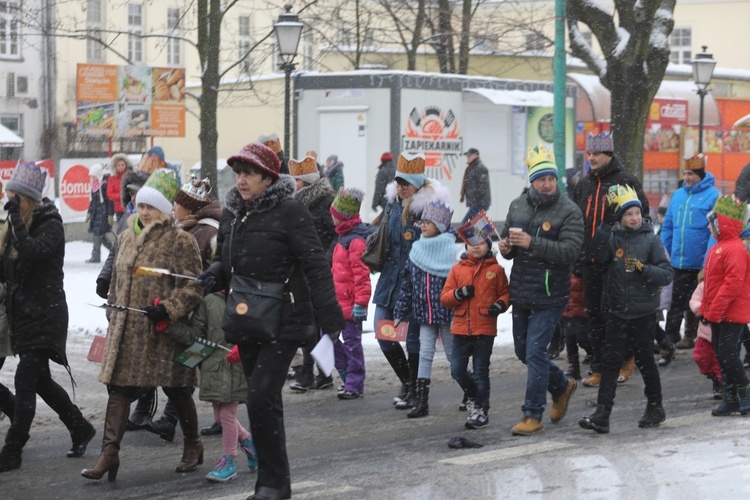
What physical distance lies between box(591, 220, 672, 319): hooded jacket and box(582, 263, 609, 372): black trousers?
169 centimetres

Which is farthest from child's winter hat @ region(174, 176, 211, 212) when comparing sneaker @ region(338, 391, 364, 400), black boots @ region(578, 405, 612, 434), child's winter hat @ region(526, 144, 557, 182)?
black boots @ region(578, 405, 612, 434)

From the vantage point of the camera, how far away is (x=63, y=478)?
711cm

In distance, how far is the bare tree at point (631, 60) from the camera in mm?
17062

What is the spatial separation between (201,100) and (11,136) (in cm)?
1543

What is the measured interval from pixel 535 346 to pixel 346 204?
2.20m

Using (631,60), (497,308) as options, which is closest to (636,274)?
(497,308)

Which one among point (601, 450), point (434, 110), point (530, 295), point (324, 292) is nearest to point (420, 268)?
point (530, 295)

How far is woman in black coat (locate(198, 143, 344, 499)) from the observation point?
6258 mm

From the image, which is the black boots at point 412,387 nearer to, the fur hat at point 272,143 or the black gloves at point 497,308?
the black gloves at point 497,308

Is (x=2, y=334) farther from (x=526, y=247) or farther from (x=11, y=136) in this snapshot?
(x=11, y=136)

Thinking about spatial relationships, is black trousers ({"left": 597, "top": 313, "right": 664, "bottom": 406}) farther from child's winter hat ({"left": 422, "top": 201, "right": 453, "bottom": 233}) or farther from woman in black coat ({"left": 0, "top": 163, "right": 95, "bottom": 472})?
woman in black coat ({"left": 0, "top": 163, "right": 95, "bottom": 472})

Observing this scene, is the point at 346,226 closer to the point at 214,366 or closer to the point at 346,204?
the point at 346,204

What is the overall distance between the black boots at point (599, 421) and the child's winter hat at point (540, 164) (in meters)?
1.58

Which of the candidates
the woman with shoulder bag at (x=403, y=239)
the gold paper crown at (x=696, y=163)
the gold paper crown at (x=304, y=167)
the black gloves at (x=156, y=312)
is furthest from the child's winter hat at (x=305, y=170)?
the gold paper crown at (x=696, y=163)
